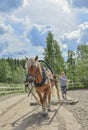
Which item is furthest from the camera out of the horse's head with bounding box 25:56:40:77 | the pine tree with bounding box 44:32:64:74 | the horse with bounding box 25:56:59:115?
the pine tree with bounding box 44:32:64:74

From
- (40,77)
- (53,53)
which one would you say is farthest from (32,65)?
(53,53)

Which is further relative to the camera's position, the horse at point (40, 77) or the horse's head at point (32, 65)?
the horse at point (40, 77)

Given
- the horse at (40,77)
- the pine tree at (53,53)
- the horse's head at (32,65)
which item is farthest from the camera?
the pine tree at (53,53)

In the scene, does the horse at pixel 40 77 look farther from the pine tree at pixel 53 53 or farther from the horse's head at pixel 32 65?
the pine tree at pixel 53 53

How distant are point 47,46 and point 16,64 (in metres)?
98.7

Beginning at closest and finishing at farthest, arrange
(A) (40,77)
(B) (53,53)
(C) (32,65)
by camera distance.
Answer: (C) (32,65)
(A) (40,77)
(B) (53,53)

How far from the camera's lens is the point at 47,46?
79.8m

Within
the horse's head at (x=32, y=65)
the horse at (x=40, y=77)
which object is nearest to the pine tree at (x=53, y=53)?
the horse at (x=40, y=77)

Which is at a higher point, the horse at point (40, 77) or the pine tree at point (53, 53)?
the pine tree at point (53, 53)

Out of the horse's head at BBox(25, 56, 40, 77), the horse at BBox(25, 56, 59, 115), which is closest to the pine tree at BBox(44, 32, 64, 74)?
the horse at BBox(25, 56, 59, 115)

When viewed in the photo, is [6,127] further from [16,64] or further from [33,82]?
[16,64]

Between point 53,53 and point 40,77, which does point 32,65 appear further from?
point 53,53

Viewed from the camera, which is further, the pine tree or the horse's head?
the pine tree

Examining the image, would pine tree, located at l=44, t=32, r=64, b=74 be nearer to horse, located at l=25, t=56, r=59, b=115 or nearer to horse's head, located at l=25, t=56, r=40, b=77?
horse, located at l=25, t=56, r=59, b=115
